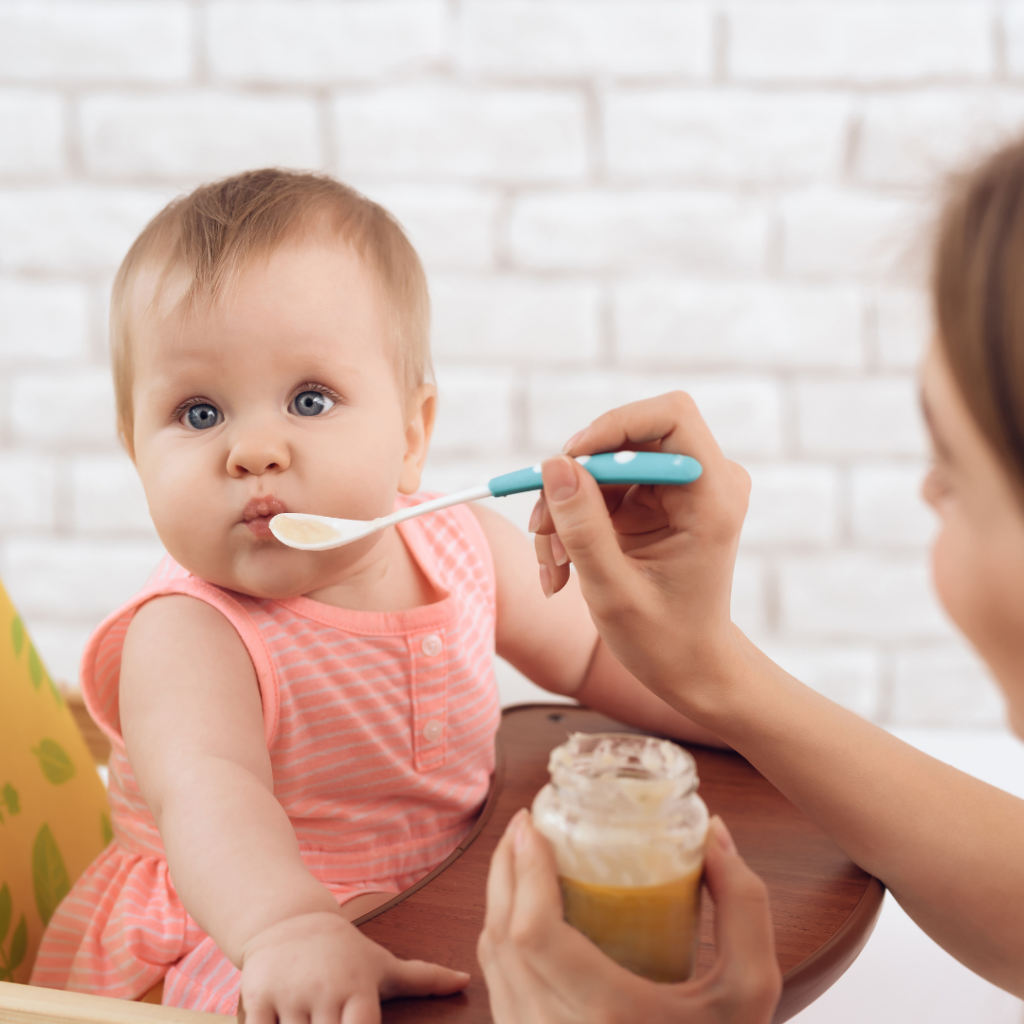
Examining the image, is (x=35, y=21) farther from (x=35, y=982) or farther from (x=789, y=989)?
(x=789, y=989)

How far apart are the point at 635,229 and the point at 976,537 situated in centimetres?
120

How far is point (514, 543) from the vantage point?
0.97m

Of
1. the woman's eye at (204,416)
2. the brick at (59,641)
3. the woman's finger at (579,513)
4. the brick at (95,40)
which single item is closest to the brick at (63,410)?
the brick at (59,641)

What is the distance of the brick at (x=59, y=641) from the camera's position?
5.83 ft

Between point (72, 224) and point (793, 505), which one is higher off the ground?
point (72, 224)

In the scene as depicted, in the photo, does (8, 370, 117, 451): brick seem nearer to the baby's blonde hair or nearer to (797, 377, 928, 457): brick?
the baby's blonde hair

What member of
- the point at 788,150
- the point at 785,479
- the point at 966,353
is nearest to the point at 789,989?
the point at 966,353

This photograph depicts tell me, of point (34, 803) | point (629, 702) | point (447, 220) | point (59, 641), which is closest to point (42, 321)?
point (59, 641)

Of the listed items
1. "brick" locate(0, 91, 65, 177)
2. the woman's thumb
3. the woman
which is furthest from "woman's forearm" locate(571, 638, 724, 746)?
"brick" locate(0, 91, 65, 177)

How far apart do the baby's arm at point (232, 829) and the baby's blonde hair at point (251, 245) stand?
0.20 metres

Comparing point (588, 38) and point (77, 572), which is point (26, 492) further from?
point (588, 38)

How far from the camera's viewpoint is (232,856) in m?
0.57

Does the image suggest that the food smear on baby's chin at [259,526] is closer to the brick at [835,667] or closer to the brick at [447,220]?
the brick at [447,220]

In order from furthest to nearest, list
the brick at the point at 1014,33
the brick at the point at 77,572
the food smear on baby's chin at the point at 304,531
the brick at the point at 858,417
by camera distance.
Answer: the brick at the point at 77,572
the brick at the point at 858,417
the brick at the point at 1014,33
the food smear on baby's chin at the point at 304,531
